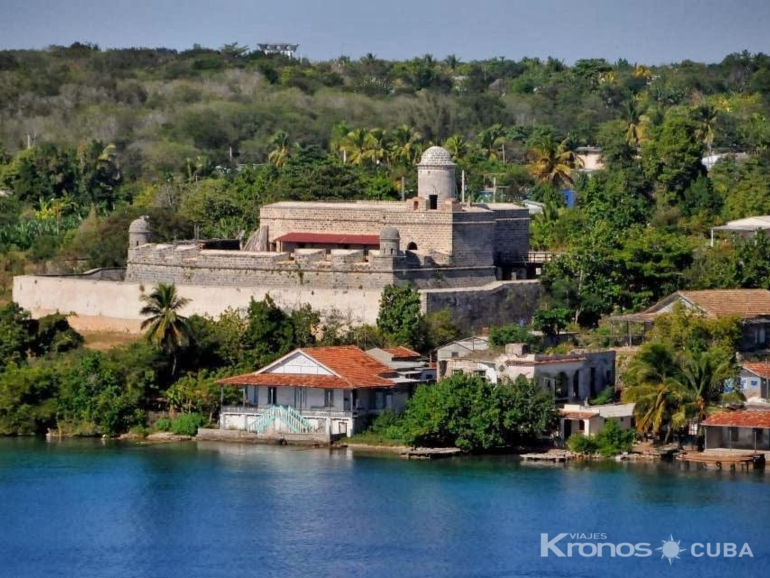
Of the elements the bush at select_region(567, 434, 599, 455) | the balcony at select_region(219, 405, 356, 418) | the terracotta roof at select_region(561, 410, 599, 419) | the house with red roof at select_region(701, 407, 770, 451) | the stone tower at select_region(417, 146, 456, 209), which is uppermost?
the stone tower at select_region(417, 146, 456, 209)

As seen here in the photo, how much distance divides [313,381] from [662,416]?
7.06 metres

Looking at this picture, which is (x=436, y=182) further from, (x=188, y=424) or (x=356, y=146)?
(x=356, y=146)

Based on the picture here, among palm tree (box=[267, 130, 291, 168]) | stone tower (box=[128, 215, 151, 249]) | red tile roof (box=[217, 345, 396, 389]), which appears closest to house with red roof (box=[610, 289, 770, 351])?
red tile roof (box=[217, 345, 396, 389])

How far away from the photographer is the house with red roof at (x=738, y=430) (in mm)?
44750

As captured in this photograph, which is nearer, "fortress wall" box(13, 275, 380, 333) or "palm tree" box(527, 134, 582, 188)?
"fortress wall" box(13, 275, 380, 333)

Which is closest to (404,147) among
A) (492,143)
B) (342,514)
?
(492,143)

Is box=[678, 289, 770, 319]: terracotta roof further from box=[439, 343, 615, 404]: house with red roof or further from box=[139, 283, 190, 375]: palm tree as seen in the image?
box=[139, 283, 190, 375]: palm tree

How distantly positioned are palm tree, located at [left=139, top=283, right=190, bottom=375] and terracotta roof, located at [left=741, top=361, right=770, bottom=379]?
464 inches

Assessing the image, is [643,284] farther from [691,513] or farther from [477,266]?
[691,513]

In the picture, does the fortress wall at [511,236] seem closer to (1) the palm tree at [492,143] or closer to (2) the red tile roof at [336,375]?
(2) the red tile roof at [336,375]

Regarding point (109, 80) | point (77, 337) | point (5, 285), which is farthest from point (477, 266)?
point (109, 80)

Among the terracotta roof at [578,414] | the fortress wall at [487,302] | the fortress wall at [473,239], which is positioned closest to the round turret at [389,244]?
the fortress wall at [487,302]

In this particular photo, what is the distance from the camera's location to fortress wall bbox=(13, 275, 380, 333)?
53.2m

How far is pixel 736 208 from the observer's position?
6738 centimetres
